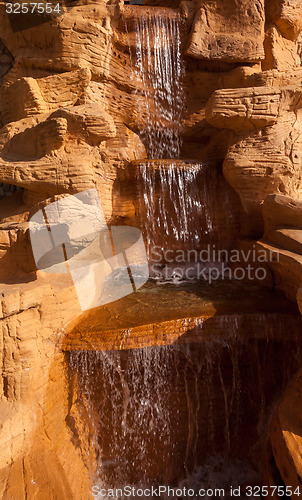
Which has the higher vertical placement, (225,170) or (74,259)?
(225,170)

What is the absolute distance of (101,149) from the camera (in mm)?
4371

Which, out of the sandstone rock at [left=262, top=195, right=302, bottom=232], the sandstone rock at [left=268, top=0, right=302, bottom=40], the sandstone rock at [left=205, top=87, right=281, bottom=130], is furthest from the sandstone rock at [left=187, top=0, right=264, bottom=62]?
the sandstone rock at [left=262, top=195, right=302, bottom=232]

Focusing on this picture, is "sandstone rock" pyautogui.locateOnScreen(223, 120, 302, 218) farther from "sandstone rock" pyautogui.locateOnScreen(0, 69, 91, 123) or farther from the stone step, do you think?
"sandstone rock" pyautogui.locateOnScreen(0, 69, 91, 123)

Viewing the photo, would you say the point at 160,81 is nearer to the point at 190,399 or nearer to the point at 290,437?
the point at 190,399

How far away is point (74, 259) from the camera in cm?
379

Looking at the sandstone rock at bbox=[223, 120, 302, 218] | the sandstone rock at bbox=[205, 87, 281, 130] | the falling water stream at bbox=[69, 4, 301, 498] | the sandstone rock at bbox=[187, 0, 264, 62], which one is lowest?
the falling water stream at bbox=[69, 4, 301, 498]

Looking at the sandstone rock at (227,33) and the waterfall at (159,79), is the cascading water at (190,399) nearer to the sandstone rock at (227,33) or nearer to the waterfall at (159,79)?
the waterfall at (159,79)

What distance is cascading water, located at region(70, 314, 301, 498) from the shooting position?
3316 mm

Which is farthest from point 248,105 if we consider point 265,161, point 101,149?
point 101,149

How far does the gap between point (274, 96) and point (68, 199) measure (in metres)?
3.05

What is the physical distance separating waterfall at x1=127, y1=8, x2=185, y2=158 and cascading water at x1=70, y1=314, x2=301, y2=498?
147 inches

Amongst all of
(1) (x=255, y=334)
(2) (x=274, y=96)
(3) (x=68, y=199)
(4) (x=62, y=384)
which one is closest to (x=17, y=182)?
(3) (x=68, y=199)

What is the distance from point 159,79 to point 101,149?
255 centimetres

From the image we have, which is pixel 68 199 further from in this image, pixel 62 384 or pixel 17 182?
pixel 62 384
